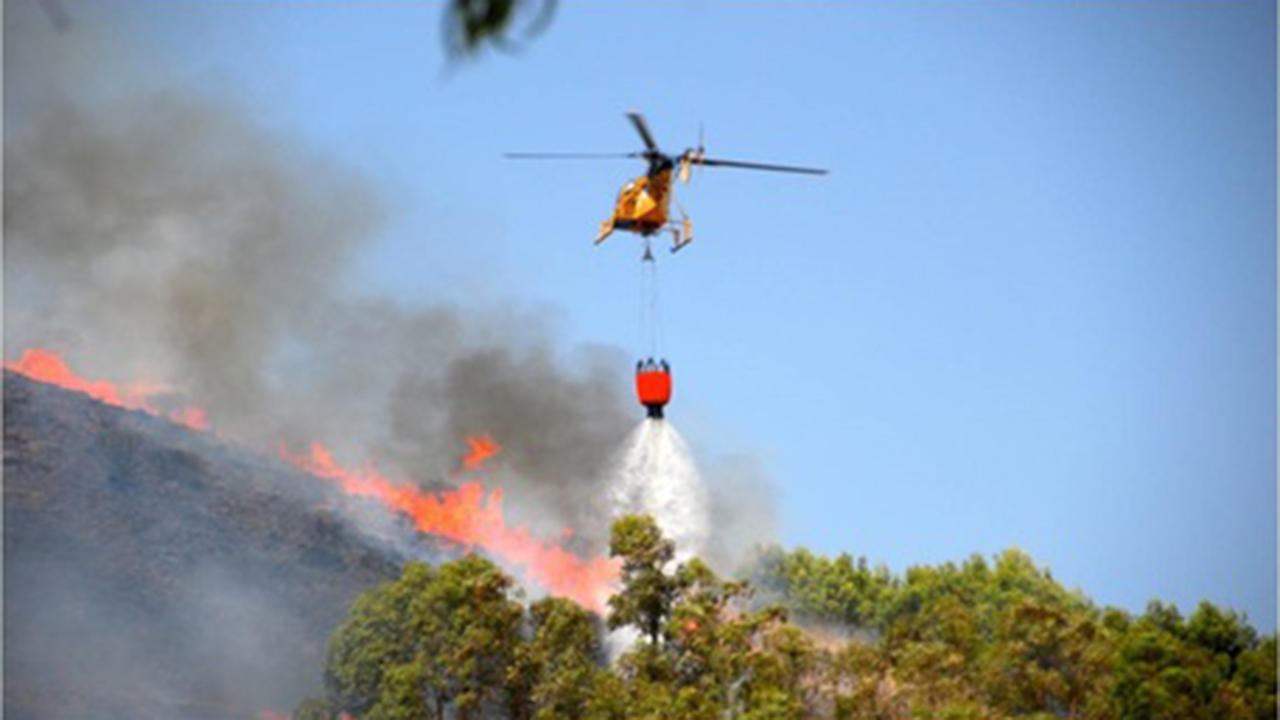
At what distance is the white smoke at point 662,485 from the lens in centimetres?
11031

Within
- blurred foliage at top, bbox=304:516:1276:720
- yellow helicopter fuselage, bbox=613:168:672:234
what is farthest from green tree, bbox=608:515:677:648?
yellow helicopter fuselage, bbox=613:168:672:234

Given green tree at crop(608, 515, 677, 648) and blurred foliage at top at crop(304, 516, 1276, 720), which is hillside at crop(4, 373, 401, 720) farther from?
green tree at crop(608, 515, 677, 648)

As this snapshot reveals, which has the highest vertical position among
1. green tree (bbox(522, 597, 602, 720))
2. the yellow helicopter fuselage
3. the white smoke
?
the white smoke

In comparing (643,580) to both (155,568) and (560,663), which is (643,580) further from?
(155,568)

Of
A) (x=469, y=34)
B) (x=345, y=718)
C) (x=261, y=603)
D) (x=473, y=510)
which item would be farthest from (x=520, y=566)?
(x=469, y=34)

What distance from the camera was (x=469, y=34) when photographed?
6.63 metres

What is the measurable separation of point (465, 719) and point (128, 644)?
58.8 metres

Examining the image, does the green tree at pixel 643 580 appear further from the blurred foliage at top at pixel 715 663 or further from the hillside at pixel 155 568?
the hillside at pixel 155 568

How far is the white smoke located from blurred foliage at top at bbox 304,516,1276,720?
1813 cm

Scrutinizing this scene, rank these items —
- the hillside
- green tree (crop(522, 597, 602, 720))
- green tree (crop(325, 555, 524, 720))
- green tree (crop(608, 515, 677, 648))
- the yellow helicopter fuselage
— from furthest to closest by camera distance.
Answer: the hillside
green tree (crop(608, 515, 677, 648))
green tree (crop(325, 555, 524, 720))
green tree (crop(522, 597, 602, 720))
the yellow helicopter fuselage

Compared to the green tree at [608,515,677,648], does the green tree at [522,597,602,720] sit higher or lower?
lower

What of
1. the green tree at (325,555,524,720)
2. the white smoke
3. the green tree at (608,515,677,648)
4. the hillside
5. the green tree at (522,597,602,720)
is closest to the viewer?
the green tree at (522,597,602,720)

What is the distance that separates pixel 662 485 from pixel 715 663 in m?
30.4

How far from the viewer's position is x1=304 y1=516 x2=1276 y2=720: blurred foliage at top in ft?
262
